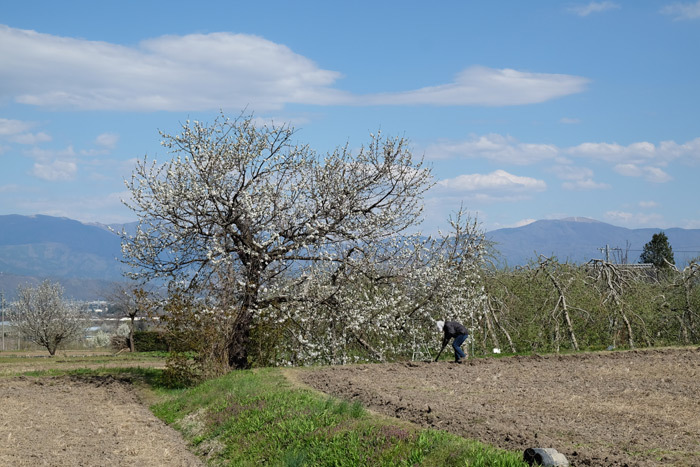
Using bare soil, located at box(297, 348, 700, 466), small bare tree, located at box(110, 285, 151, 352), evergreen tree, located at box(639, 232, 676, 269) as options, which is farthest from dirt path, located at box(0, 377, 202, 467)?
evergreen tree, located at box(639, 232, 676, 269)

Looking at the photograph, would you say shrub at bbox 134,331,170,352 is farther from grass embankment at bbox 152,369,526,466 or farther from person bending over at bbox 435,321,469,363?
grass embankment at bbox 152,369,526,466

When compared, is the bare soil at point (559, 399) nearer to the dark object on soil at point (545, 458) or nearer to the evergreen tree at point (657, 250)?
the dark object on soil at point (545, 458)

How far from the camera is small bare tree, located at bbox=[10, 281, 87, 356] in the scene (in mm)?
50469

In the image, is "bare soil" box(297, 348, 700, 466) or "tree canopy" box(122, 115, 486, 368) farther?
"tree canopy" box(122, 115, 486, 368)

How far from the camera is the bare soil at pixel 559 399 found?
8594 millimetres

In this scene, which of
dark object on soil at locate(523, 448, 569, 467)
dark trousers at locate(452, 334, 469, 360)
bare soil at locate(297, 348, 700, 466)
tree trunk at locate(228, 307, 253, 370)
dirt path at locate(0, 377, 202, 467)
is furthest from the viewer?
tree trunk at locate(228, 307, 253, 370)

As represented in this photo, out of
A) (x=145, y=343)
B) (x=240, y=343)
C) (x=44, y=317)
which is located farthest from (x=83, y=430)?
(x=44, y=317)

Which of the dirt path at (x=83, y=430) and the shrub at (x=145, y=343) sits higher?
the dirt path at (x=83, y=430)

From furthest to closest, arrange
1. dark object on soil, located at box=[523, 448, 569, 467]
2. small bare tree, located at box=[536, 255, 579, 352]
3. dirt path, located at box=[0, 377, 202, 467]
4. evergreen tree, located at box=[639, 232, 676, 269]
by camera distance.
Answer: evergreen tree, located at box=[639, 232, 676, 269] → small bare tree, located at box=[536, 255, 579, 352] → dirt path, located at box=[0, 377, 202, 467] → dark object on soil, located at box=[523, 448, 569, 467]

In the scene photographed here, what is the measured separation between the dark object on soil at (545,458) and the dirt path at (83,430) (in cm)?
574

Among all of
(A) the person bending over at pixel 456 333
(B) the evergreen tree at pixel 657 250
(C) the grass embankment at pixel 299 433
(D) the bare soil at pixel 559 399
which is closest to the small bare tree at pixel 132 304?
(C) the grass embankment at pixel 299 433

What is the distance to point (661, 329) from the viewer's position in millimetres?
25703

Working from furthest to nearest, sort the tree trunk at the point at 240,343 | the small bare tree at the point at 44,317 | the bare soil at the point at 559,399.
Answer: the small bare tree at the point at 44,317, the tree trunk at the point at 240,343, the bare soil at the point at 559,399

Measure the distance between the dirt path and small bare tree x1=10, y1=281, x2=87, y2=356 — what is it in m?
31.8
